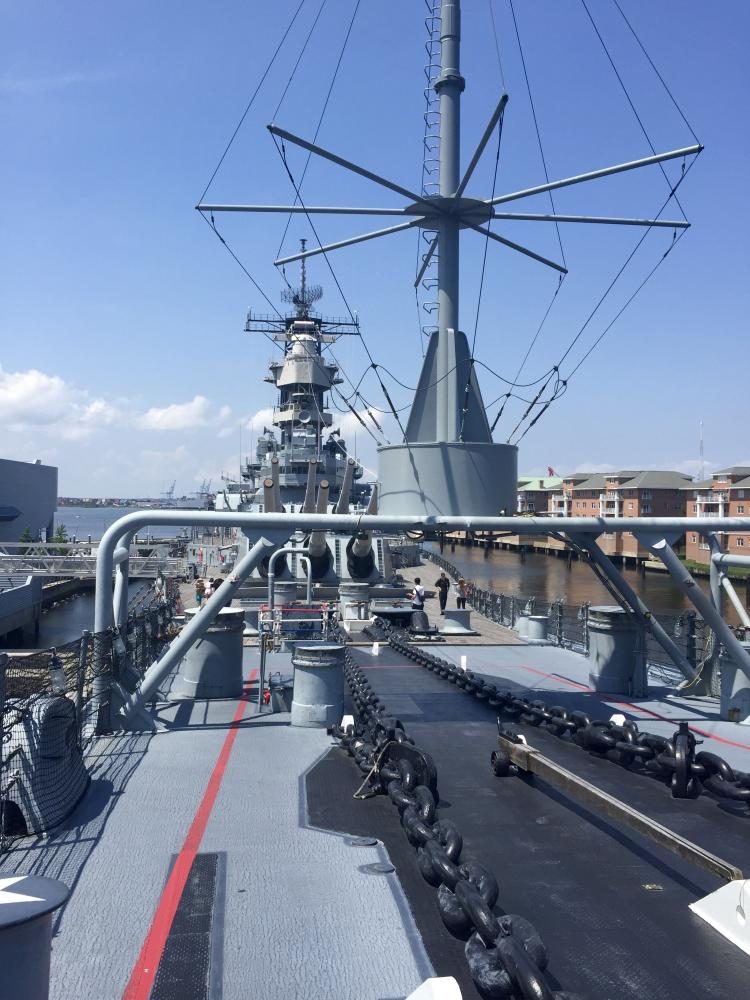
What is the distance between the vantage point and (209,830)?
4.48 m

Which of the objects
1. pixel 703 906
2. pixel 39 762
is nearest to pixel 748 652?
pixel 703 906

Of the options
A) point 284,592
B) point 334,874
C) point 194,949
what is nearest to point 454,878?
point 334,874

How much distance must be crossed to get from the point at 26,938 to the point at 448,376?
7228 mm

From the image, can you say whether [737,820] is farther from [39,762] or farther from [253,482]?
[253,482]

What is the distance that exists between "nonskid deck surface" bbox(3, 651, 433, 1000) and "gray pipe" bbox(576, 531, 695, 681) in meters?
3.64

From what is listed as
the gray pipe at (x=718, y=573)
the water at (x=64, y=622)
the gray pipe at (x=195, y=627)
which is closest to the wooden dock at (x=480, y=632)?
the gray pipe at (x=718, y=573)

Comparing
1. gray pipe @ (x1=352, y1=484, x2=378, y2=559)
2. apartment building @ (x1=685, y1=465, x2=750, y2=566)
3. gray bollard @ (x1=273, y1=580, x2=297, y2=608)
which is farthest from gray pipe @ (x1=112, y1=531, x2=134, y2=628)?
apartment building @ (x1=685, y1=465, x2=750, y2=566)

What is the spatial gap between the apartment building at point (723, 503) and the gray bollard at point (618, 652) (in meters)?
42.1

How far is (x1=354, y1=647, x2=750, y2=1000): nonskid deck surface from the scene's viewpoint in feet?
9.31

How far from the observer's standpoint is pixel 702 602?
758 centimetres

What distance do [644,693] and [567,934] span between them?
595cm

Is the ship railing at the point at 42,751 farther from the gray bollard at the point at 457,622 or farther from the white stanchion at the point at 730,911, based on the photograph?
the gray bollard at the point at 457,622

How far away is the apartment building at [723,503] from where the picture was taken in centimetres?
5059

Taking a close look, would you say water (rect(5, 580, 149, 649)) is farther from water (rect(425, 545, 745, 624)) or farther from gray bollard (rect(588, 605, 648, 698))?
gray bollard (rect(588, 605, 648, 698))
